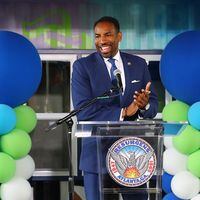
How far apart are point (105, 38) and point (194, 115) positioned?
1212 mm

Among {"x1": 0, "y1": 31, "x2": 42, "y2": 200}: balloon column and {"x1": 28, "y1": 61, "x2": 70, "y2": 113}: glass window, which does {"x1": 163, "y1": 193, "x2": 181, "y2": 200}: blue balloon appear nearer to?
{"x1": 0, "y1": 31, "x2": 42, "y2": 200}: balloon column

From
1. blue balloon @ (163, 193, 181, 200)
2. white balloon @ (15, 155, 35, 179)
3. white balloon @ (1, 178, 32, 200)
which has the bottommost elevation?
blue balloon @ (163, 193, 181, 200)

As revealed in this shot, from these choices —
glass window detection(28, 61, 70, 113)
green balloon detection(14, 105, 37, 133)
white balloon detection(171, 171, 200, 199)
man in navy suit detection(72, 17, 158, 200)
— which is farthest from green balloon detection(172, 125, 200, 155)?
glass window detection(28, 61, 70, 113)

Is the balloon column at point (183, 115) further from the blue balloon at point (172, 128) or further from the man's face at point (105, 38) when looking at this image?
the man's face at point (105, 38)

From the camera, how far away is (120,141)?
3.57 m

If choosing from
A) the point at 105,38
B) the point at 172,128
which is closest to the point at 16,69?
the point at 105,38

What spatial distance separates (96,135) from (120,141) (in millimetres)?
160

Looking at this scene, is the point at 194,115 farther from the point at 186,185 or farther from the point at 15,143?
the point at 15,143

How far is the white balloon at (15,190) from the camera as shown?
3.88 m

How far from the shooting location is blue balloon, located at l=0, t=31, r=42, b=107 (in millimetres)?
3863

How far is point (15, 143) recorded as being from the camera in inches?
152

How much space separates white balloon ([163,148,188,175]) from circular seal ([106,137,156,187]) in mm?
414

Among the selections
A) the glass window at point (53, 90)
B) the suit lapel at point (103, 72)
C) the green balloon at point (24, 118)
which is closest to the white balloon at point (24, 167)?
the green balloon at point (24, 118)

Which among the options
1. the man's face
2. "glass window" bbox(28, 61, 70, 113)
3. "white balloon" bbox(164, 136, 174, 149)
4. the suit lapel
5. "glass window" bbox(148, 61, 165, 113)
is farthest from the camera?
"glass window" bbox(28, 61, 70, 113)
